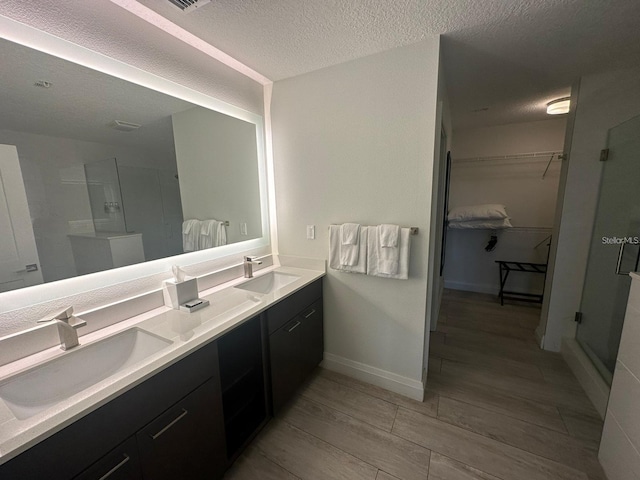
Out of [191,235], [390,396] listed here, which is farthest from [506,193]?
[191,235]

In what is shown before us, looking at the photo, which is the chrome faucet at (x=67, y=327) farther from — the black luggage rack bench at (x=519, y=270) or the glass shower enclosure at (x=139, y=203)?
the black luggage rack bench at (x=519, y=270)

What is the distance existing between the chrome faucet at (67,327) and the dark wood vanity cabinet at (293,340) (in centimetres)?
81

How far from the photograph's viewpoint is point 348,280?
1.96 metres

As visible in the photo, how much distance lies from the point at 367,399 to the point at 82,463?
1587 millimetres

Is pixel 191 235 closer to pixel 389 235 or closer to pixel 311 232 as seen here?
pixel 311 232

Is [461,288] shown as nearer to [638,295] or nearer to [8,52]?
[638,295]

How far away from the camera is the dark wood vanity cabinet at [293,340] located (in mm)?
1554

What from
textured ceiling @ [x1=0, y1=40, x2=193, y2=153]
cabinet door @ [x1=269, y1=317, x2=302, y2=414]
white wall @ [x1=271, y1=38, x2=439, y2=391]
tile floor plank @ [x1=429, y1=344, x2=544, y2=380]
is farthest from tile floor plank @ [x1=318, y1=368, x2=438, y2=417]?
textured ceiling @ [x1=0, y1=40, x2=193, y2=153]

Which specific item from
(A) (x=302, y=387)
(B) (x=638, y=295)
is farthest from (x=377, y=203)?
(A) (x=302, y=387)

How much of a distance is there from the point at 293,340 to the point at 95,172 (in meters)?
1.42

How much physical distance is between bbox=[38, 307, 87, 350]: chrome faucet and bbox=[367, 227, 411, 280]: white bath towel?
5.00 feet

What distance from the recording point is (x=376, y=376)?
197 centimetres

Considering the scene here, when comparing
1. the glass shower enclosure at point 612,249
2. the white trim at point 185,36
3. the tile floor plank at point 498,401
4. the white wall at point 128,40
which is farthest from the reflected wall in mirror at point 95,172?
the glass shower enclosure at point 612,249

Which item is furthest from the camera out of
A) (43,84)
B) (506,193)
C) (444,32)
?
(506,193)
